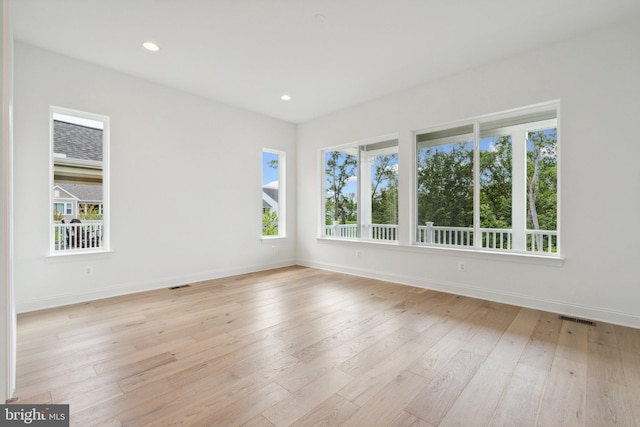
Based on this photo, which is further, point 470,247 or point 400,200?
point 400,200

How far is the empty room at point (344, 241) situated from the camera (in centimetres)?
184

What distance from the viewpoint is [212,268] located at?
485 centimetres

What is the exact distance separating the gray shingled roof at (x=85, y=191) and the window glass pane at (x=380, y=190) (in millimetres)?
4006

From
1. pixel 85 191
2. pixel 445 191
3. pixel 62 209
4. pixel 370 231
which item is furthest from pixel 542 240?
pixel 62 209

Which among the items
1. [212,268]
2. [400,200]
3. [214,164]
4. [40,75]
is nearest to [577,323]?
[400,200]

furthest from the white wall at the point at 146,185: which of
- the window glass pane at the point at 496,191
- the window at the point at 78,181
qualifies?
the window glass pane at the point at 496,191

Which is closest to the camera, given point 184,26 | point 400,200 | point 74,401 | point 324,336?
point 74,401

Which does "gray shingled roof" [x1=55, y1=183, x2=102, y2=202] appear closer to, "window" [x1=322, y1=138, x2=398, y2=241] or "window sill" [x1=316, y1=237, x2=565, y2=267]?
"window" [x1=322, y1=138, x2=398, y2=241]

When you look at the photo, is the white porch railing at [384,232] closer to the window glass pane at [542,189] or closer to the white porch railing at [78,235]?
the window glass pane at [542,189]

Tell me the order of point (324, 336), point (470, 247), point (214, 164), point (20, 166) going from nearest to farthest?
point (324, 336) < point (20, 166) < point (470, 247) < point (214, 164)

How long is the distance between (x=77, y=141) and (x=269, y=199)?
10.1 feet

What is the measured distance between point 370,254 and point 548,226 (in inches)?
96.1

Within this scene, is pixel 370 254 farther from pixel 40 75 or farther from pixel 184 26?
pixel 40 75

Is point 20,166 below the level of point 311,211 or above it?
above
